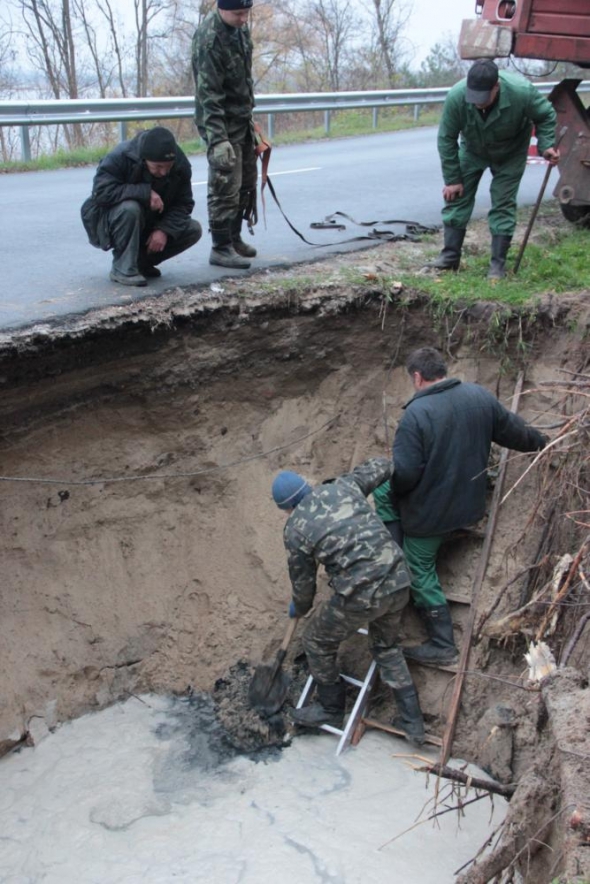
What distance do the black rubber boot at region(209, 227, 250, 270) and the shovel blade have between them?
3212 mm

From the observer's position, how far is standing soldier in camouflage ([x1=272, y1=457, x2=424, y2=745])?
5.37 m

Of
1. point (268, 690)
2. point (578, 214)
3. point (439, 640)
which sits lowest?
point (268, 690)

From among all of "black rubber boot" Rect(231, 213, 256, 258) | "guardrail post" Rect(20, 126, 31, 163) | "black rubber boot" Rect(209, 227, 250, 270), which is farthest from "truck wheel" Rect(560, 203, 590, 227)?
"guardrail post" Rect(20, 126, 31, 163)

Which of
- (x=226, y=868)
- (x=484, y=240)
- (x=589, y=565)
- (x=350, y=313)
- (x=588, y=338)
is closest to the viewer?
(x=589, y=565)

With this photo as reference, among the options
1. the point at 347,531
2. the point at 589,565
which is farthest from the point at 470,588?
the point at 589,565

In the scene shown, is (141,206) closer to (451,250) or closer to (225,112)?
(225,112)

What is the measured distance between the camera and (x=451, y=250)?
7363 mm

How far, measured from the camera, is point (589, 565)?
447 centimetres

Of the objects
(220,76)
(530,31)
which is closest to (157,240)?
(220,76)

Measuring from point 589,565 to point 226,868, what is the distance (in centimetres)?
268

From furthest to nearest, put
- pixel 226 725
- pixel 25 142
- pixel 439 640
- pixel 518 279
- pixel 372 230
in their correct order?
pixel 25 142, pixel 372 230, pixel 518 279, pixel 226 725, pixel 439 640

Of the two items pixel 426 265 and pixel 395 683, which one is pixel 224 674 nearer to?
pixel 395 683

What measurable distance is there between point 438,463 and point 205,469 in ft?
6.12

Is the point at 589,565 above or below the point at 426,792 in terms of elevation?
above
